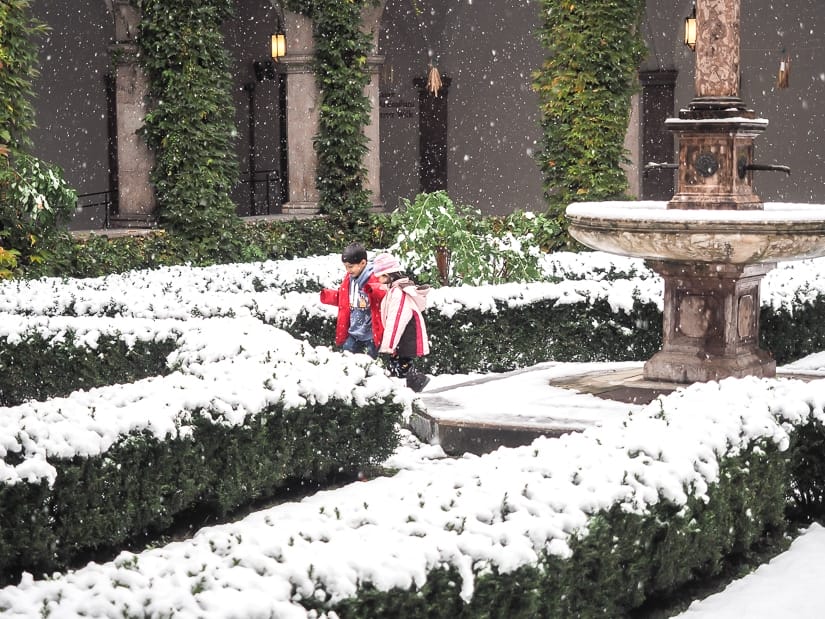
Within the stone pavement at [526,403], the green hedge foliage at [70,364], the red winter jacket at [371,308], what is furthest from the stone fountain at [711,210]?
the green hedge foliage at [70,364]

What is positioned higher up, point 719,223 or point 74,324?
point 719,223

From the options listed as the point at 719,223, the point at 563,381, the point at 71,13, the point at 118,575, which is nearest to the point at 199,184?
the point at 71,13

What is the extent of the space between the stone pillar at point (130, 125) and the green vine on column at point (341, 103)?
2311 mm

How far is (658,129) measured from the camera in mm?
20016

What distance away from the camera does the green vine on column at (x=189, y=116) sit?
46.9 ft

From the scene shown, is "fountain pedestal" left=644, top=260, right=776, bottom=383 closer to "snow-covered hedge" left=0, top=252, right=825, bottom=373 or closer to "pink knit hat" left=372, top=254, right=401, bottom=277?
"pink knit hat" left=372, top=254, right=401, bottom=277

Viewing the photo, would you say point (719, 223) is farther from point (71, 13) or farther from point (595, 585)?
point (71, 13)

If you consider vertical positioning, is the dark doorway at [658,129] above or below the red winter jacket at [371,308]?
above

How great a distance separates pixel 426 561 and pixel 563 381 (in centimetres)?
496

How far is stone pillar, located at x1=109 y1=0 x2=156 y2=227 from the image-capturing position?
14523 millimetres

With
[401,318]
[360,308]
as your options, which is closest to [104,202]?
[360,308]

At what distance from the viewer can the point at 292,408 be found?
6.27m

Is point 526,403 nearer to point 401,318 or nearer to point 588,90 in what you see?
point 401,318

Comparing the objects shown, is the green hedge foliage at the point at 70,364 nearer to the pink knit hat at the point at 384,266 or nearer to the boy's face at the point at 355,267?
the boy's face at the point at 355,267
